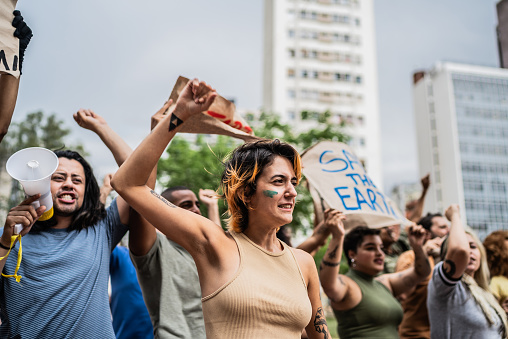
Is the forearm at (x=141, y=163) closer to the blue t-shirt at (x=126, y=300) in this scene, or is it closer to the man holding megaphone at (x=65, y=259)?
the man holding megaphone at (x=65, y=259)

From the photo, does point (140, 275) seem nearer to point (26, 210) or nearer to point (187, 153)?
point (26, 210)

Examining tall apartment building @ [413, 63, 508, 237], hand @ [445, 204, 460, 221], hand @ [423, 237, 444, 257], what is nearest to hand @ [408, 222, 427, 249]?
hand @ [423, 237, 444, 257]

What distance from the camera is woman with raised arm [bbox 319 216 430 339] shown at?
13.1 feet

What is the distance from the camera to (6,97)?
8.80ft

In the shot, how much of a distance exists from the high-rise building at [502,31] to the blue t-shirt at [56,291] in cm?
437

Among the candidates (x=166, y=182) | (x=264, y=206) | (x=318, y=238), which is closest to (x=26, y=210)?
(x=264, y=206)

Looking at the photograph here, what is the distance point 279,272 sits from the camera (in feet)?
8.13

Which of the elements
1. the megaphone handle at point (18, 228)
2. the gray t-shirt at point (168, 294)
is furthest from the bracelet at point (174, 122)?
the gray t-shirt at point (168, 294)

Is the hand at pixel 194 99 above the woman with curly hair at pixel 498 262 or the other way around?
above

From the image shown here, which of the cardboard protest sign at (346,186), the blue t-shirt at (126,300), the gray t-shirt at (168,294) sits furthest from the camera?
the cardboard protest sign at (346,186)

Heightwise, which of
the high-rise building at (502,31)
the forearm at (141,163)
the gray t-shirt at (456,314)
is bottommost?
the gray t-shirt at (456,314)

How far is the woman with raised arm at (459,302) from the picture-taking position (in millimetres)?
3979

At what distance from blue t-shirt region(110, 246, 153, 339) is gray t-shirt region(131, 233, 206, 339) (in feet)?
0.82

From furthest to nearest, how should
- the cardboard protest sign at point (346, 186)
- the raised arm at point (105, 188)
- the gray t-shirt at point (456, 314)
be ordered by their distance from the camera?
the cardboard protest sign at point (346, 186), the gray t-shirt at point (456, 314), the raised arm at point (105, 188)
